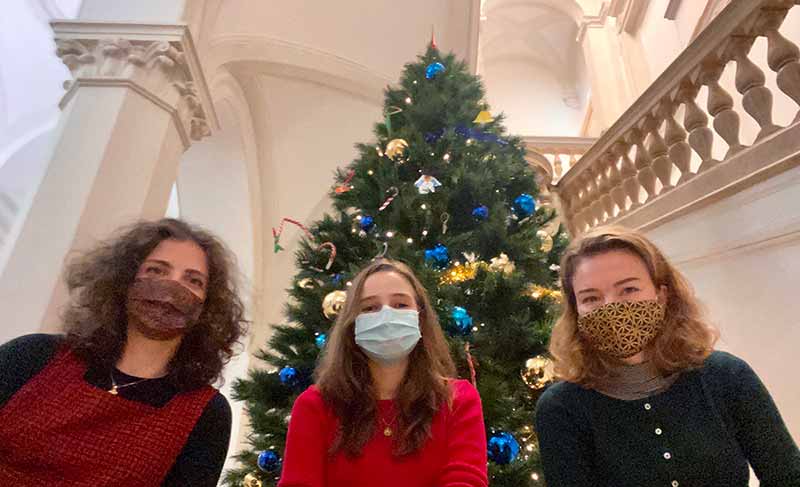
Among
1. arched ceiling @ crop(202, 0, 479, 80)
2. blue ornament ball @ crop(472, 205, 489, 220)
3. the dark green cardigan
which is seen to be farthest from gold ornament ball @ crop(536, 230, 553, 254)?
arched ceiling @ crop(202, 0, 479, 80)

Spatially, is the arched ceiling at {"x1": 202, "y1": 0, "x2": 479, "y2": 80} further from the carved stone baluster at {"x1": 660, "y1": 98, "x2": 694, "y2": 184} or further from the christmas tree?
the carved stone baluster at {"x1": 660, "y1": 98, "x2": 694, "y2": 184}

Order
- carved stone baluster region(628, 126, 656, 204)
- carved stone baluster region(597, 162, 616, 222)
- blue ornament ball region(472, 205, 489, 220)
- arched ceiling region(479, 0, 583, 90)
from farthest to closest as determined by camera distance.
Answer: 1. arched ceiling region(479, 0, 583, 90)
2. carved stone baluster region(597, 162, 616, 222)
3. carved stone baluster region(628, 126, 656, 204)
4. blue ornament ball region(472, 205, 489, 220)

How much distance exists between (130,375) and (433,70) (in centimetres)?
254

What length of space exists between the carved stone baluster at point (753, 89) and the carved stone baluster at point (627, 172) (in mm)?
1009

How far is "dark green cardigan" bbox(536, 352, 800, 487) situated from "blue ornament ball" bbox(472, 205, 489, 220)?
1187 mm

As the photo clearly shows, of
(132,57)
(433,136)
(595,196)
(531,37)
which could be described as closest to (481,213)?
(433,136)

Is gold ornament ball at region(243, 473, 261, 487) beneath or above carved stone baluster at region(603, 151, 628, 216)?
beneath

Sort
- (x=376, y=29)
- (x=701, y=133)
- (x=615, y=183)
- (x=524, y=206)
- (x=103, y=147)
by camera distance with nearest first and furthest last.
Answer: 1. (x=524, y=206)
2. (x=701, y=133)
3. (x=103, y=147)
4. (x=615, y=183)
5. (x=376, y=29)

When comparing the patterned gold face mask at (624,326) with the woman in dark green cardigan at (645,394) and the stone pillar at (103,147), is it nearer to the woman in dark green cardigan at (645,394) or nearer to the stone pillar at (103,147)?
the woman in dark green cardigan at (645,394)

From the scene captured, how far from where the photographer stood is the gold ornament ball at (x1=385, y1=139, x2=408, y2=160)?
257cm

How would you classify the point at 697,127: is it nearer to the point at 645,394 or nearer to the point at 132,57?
the point at 645,394

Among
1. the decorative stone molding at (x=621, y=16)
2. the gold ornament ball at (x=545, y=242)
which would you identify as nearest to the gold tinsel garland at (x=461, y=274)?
the gold ornament ball at (x=545, y=242)

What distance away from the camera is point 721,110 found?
2.53 meters

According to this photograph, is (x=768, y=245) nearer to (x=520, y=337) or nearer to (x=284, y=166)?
(x=520, y=337)
